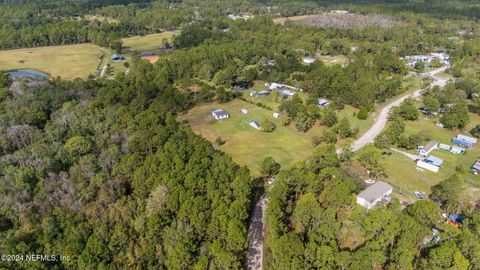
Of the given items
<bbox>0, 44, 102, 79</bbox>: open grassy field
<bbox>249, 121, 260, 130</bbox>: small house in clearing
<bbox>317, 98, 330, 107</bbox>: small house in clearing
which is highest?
<bbox>249, 121, 260, 130</bbox>: small house in clearing

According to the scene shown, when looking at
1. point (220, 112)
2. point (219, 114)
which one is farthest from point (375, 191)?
point (220, 112)

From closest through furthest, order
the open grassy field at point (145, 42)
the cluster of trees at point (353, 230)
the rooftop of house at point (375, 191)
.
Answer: the cluster of trees at point (353, 230) → the rooftop of house at point (375, 191) → the open grassy field at point (145, 42)

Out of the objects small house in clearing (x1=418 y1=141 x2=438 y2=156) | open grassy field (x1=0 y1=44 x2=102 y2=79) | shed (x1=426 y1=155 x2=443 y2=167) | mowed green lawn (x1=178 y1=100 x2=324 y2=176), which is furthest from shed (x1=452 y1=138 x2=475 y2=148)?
open grassy field (x1=0 y1=44 x2=102 y2=79)

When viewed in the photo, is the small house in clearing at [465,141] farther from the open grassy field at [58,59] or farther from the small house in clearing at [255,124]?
the open grassy field at [58,59]

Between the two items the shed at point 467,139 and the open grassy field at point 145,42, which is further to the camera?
the open grassy field at point 145,42

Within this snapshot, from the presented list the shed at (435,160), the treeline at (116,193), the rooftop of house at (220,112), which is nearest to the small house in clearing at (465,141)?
the shed at (435,160)

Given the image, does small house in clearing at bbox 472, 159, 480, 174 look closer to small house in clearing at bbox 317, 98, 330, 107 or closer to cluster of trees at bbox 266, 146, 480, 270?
cluster of trees at bbox 266, 146, 480, 270

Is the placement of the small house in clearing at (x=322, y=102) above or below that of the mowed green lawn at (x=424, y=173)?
below
